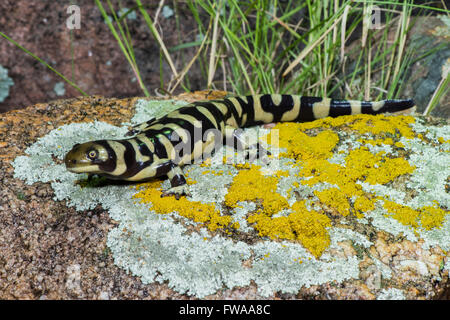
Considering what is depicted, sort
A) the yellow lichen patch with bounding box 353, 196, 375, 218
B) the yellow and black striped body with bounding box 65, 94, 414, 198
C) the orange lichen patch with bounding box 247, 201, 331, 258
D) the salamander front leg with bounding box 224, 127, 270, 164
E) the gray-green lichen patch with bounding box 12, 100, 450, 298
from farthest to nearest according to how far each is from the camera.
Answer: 1. the salamander front leg with bounding box 224, 127, 270, 164
2. the yellow and black striped body with bounding box 65, 94, 414, 198
3. the yellow lichen patch with bounding box 353, 196, 375, 218
4. the orange lichen patch with bounding box 247, 201, 331, 258
5. the gray-green lichen patch with bounding box 12, 100, 450, 298

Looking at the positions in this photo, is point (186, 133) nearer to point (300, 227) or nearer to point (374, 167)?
point (300, 227)

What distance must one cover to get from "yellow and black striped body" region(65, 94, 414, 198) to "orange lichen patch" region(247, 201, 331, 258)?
0.68 m

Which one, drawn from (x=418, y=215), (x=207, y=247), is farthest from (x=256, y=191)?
(x=418, y=215)

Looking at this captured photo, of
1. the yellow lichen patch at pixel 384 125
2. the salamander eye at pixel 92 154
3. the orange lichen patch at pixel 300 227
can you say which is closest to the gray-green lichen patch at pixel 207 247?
the orange lichen patch at pixel 300 227

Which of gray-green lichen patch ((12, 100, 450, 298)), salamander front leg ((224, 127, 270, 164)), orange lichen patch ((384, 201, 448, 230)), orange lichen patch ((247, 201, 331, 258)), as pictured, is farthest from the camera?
salamander front leg ((224, 127, 270, 164))

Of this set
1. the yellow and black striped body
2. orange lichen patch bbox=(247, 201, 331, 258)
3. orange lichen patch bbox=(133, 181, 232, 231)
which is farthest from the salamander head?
orange lichen patch bbox=(247, 201, 331, 258)

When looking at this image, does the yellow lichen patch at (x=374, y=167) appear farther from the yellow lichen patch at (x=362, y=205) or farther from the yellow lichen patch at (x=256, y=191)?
the yellow lichen patch at (x=256, y=191)

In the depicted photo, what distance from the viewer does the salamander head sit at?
2.79 metres

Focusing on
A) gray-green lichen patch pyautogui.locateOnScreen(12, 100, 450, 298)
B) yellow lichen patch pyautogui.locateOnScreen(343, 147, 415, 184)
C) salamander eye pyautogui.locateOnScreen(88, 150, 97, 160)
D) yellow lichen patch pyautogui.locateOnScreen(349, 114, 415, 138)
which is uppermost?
salamander eye pyautogui.locateOnScreen(88, 150, 97, 160)

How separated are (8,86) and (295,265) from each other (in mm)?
4939

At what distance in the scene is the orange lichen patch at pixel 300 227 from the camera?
8.19 feet

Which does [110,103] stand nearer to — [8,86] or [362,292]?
[8,86]

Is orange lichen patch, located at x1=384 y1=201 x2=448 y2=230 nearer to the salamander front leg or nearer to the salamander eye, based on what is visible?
the salamander front leg

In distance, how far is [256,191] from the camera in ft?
9.62
